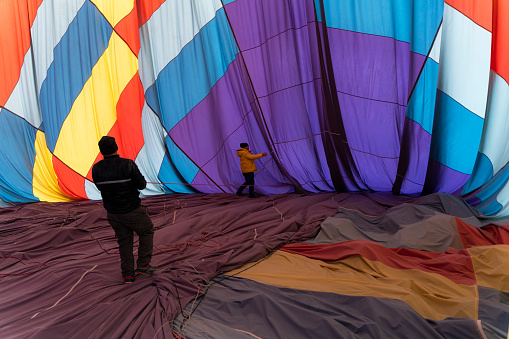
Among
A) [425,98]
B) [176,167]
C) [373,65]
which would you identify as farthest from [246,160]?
[425,98]

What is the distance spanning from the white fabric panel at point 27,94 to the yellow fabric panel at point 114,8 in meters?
1.40

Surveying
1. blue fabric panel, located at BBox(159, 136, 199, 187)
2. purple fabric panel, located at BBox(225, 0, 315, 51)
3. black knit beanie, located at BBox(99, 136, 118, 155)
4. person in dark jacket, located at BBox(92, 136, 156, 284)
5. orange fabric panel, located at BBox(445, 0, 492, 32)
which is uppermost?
purple fabric panel, located at BBox(225, 0, 315, 51)

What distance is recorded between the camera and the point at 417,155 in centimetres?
443

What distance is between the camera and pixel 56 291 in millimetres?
2551

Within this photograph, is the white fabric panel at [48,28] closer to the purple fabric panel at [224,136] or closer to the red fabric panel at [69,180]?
the red fabric panel at [69,180]

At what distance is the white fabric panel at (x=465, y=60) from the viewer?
3947mm

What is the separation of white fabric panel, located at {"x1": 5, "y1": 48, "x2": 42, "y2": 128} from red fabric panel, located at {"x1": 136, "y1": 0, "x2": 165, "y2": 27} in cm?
195

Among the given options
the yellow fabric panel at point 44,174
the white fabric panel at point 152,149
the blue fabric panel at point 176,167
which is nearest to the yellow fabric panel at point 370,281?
the blue fabric panel at point 176,167

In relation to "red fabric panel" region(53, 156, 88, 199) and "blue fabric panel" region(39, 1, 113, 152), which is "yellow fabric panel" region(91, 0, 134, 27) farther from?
"red fabric panel" region(53, 156, 88, 199)

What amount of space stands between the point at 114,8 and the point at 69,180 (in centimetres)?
275

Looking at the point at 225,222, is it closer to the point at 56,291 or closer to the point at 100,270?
the point at 100,270

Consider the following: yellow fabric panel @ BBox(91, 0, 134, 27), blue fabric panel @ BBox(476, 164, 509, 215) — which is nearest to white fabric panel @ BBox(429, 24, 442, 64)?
blue fabric panel @ BBox(476, 164, 509, 215)

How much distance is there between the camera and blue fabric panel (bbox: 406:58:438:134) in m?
4.19

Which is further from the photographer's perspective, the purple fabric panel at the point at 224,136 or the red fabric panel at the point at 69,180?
the red fabric panel at the point at 69,180
